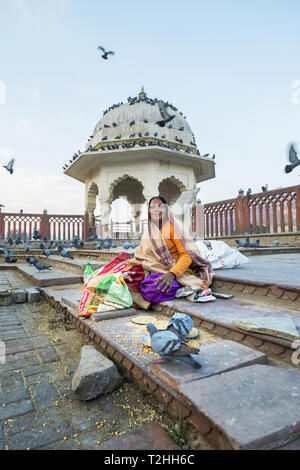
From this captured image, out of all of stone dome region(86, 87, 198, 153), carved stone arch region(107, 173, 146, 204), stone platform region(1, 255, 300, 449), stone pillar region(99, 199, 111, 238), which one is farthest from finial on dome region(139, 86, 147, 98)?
stone platform region(1, 255, 300, 449)

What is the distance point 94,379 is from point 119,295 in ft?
3.50

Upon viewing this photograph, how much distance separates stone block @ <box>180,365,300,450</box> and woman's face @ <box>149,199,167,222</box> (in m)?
1.90

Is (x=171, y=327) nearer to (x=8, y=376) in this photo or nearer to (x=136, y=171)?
(x=8, y=376)

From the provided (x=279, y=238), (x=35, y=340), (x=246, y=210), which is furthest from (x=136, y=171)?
(x=35, y=340)

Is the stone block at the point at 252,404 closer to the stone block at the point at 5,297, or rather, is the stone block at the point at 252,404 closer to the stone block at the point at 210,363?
the stone block at the point at 210,363

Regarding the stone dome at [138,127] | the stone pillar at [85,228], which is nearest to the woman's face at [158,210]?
the stone dome at [138,127]

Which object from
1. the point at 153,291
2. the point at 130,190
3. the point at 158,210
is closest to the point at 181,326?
the point at 153,291

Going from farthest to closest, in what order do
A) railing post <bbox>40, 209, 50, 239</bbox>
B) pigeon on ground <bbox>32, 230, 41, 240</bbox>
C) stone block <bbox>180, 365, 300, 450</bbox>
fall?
railing post <bbox>40, 209, 50, 239</bbox> < pigeon on ground <bbox>32, 230, 41, 240</bbox> < stone block <bbox>180, 365, 300, 450</bbox>

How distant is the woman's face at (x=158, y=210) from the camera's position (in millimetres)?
2918

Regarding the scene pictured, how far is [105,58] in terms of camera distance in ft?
30.0

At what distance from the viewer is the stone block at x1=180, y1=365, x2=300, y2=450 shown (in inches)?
32.6

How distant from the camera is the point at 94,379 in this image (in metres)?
1.41

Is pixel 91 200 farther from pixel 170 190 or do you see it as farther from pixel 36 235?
pixel 170 190

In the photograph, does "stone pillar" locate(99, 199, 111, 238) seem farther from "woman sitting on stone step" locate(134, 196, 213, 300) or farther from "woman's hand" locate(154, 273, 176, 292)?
"woman's hand" locate(154, 273, 176, 292)
